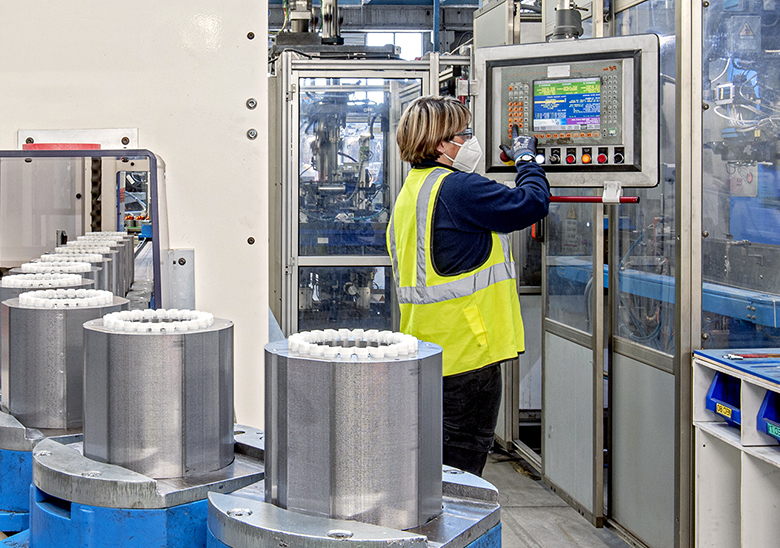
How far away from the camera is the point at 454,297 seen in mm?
2127

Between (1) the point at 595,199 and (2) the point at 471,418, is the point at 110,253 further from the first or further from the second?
(1) the point at 595,199

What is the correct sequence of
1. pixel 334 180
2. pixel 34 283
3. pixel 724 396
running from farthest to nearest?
pixel 334 180, pixel 724 396, pixel 34 283

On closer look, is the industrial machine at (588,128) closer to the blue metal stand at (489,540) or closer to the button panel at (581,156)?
the button panel at (581,156)

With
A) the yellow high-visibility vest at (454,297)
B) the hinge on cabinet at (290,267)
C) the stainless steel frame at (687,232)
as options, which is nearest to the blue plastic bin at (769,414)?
the stainless steel frame at (687,232)

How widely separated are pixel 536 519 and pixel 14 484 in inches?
107

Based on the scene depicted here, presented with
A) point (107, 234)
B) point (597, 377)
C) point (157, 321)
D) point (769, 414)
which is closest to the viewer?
point (157, 321)

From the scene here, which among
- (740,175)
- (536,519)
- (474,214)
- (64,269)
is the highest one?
(740,175)

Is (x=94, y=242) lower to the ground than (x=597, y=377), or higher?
higher

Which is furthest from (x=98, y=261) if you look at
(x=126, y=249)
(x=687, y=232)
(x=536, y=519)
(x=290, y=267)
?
(x=290, y=267)

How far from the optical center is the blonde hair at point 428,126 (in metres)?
2.24

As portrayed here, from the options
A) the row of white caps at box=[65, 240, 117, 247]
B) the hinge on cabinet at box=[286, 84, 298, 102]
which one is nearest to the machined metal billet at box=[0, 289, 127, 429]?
the row of white caps at box=[65, 240, 117, 247]

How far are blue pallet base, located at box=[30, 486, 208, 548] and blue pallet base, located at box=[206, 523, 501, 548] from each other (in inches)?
1.1

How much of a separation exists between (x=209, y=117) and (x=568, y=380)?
226 cm

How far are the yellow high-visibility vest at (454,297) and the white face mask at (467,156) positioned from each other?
0.35ft
